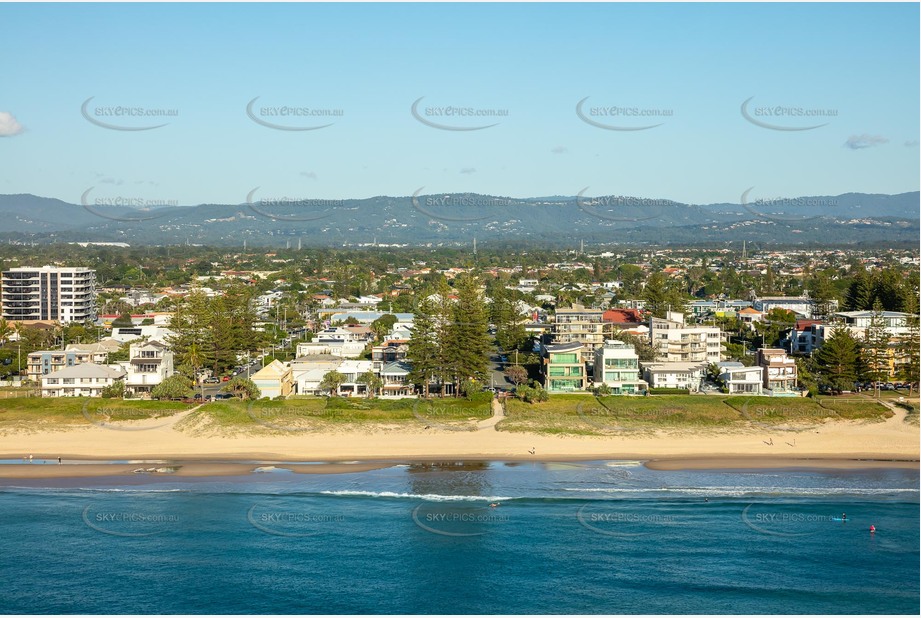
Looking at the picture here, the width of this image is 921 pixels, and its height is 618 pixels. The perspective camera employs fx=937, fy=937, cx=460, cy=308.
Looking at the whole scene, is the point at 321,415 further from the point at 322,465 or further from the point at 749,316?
the point at 749,316

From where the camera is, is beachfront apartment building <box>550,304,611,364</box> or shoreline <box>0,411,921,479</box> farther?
beachfront apartment building <box>550,304,611,364</box>

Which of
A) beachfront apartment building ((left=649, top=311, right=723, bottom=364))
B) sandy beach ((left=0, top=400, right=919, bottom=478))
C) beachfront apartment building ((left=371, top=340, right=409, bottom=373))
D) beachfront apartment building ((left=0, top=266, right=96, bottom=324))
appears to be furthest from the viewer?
beachfront apartment building ((left=0, top=266, right=96, bottom=324))

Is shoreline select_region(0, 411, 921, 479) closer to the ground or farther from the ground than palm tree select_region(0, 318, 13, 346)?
closer to the ground

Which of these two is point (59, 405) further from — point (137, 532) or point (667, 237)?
point (667, 237)

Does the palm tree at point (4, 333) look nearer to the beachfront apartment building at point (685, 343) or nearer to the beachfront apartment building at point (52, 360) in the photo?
the beachfront apartment building at point (52, 360)

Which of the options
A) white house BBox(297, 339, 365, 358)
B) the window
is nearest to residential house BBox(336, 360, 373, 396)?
white house BBox(297, 339, 365, 358)

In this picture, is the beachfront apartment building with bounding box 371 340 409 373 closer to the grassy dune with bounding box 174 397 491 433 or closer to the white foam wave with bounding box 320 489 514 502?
the grassy dune with bounding box 174 397 491 433
